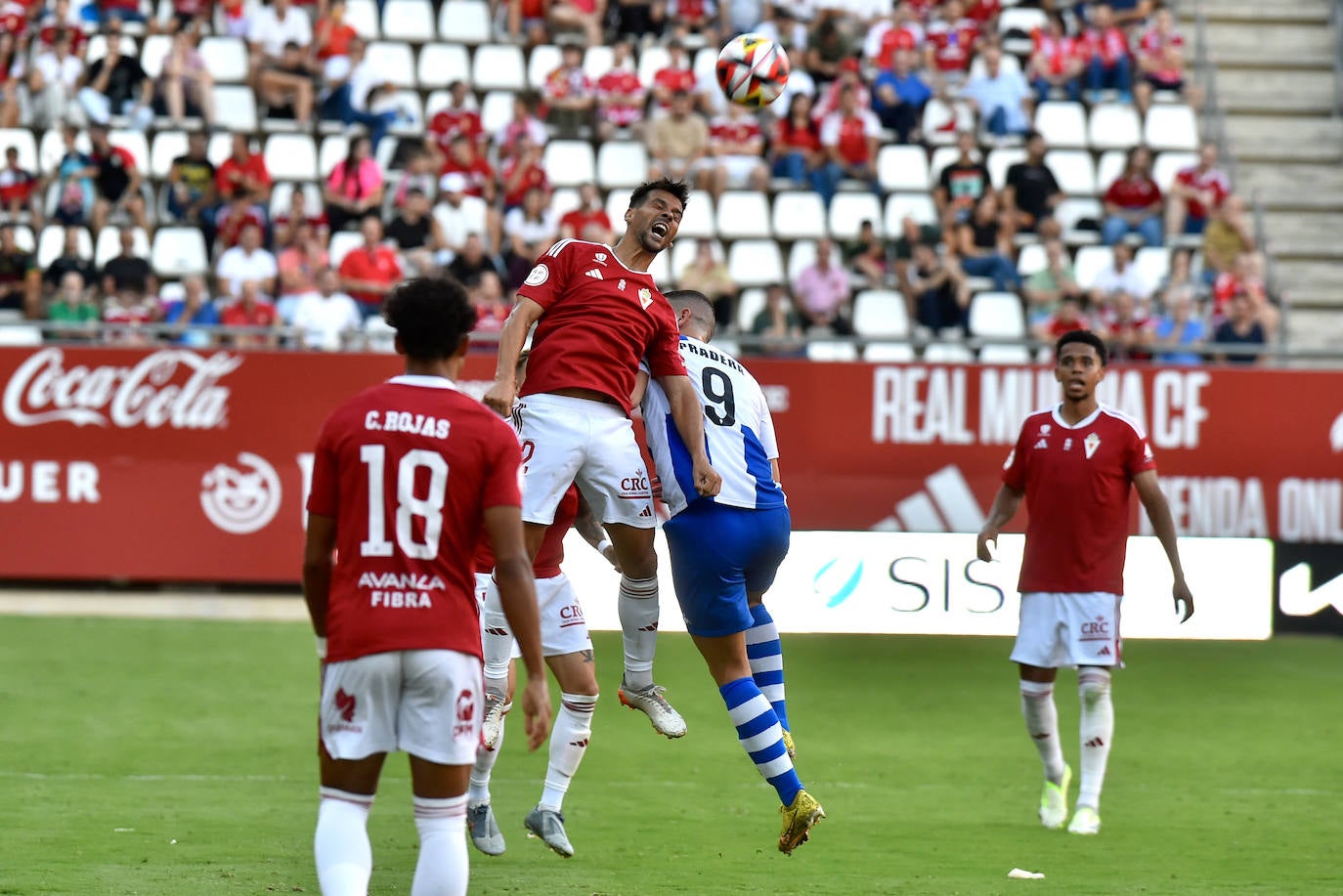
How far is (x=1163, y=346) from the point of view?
14.9m

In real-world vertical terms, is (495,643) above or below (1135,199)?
below

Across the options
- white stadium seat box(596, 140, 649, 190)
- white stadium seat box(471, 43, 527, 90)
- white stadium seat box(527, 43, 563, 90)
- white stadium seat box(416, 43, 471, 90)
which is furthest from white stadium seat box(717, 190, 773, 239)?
white stadium seat box(416, 43, 471, 90)

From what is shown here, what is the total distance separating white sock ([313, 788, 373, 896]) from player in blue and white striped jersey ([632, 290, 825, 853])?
2342 mm

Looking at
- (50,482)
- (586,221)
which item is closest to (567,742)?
(50,482)

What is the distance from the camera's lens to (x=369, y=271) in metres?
16.5

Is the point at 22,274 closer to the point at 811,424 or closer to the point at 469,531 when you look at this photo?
the point at 811,424

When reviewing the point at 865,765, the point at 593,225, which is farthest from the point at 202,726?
the point at 593,225

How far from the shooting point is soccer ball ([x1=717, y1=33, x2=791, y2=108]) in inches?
416

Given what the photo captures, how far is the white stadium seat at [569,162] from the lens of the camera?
18.6 m

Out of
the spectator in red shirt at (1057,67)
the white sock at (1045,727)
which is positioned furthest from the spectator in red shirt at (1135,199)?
the white sock at (1045,727)

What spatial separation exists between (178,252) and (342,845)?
1317cm

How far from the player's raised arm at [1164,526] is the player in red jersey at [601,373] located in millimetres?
2372

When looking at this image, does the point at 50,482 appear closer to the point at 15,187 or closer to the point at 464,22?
the point at 15,187

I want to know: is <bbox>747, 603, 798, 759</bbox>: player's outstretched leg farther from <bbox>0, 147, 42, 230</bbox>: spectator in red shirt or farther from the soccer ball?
<bbox>0, 147, 42, 230</bbox>: spectator in red shirt
